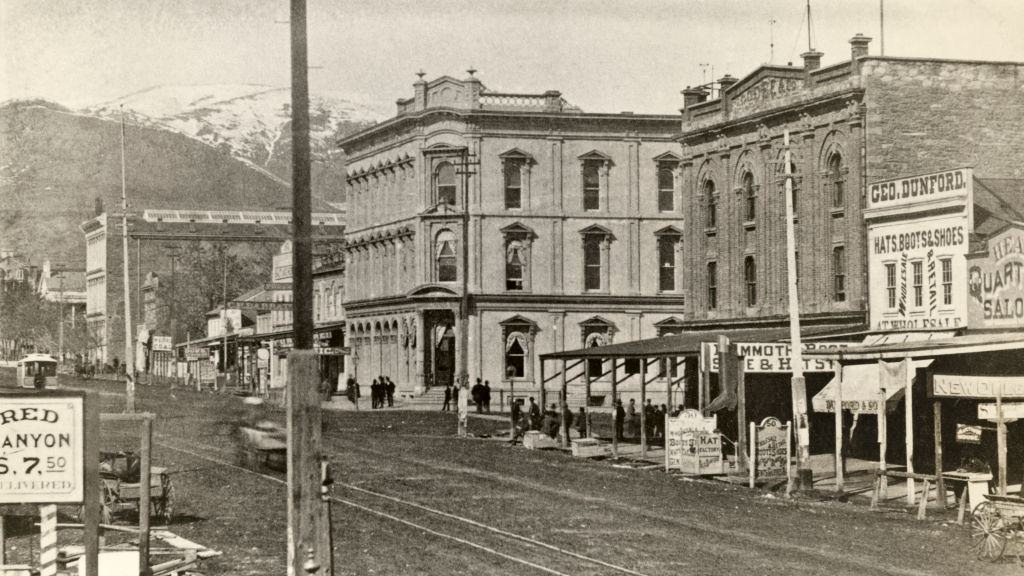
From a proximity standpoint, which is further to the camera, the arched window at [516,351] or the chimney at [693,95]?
the arched window at [516,351]

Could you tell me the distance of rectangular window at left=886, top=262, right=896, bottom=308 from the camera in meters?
38.5

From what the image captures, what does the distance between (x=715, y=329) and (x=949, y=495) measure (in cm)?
2332

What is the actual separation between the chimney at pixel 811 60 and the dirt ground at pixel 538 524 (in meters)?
16.2

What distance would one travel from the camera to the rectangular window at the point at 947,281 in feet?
115

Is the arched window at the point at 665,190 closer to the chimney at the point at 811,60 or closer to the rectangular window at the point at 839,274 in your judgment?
the chimney at the point at 811,60

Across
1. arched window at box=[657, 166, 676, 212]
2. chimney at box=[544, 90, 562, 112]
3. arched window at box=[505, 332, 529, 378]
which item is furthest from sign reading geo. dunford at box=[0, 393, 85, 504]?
arched window at box=[657, 166, 676, 212]

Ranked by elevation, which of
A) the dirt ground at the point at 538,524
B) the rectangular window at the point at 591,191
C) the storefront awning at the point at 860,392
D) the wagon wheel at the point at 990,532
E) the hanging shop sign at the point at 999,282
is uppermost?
the rectangular window at the point at 591,191

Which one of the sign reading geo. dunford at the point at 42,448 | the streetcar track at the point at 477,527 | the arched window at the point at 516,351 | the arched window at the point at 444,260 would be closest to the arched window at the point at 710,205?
the arched window at the point at 516,351

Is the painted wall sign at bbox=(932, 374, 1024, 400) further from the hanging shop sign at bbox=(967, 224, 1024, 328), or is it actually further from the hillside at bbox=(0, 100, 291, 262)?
the hillside at bbox=(0, 100, 291, 262)

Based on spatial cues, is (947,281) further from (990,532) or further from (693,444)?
(990,532)

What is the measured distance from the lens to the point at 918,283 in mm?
37031

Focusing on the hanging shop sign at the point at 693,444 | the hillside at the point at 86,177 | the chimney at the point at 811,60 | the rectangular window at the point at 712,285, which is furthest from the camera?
the rectangular window at the point at 712,285

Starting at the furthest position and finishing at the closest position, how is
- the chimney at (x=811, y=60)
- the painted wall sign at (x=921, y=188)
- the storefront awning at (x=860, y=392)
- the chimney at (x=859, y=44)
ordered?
1. the chimney at (x=811, y=60)
2. the chimney at (x=859, y=44)
3. the painted wall sign at (x=921, y=188)
4. the storefront awning at (x=860, y=392)

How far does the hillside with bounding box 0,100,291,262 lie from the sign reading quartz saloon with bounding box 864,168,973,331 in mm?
23005
